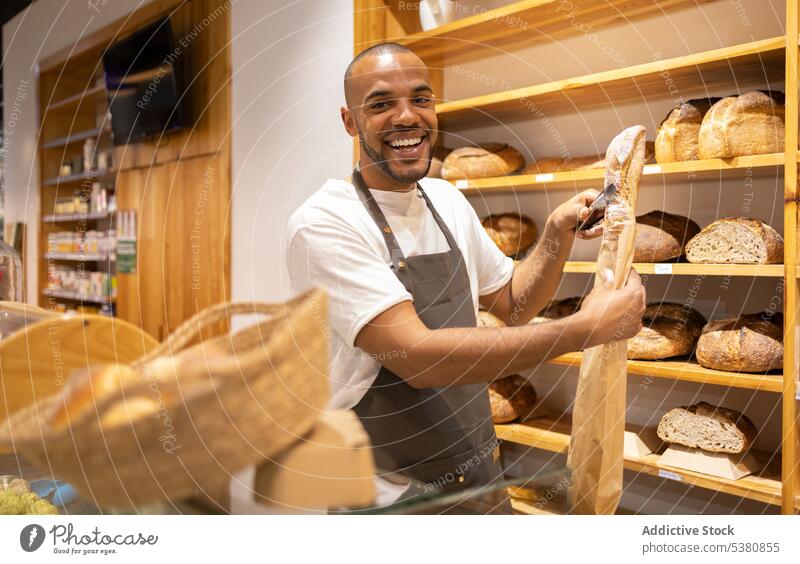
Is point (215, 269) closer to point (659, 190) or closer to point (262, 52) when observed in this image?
point (262, 52)

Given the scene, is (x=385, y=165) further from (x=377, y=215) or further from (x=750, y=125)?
(x=750, y=125)

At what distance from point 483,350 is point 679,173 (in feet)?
1.89

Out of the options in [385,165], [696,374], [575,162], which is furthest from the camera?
[696,374]

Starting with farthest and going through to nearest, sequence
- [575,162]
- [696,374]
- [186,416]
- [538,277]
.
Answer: [696,374] → [575,162] → [538,277] → [186,416]

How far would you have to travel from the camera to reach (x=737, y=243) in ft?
3.91

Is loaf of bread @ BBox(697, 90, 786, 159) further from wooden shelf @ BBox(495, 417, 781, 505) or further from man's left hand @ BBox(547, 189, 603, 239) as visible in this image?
wooden shelf @ BBox(495, 417, 781, 505)

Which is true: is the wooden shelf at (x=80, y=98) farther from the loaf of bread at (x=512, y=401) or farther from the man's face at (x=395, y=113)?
the loaf of bread at (x=512, y=401)

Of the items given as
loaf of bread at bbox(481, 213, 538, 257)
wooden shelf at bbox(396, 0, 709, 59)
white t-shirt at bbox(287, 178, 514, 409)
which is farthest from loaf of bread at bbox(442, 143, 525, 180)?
white t-shirt at bbox(287, 178, 514, 409)

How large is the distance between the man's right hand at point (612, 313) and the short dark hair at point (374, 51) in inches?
16.9

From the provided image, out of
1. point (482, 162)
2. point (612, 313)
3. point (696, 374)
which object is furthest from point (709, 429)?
point (482, 162)

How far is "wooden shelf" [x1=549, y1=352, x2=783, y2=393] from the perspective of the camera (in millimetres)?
1137

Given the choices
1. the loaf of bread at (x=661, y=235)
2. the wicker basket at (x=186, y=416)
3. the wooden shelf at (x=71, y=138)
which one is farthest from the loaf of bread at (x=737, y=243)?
the wooden shelf at (x=71, y=138)

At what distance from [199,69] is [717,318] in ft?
3.62
